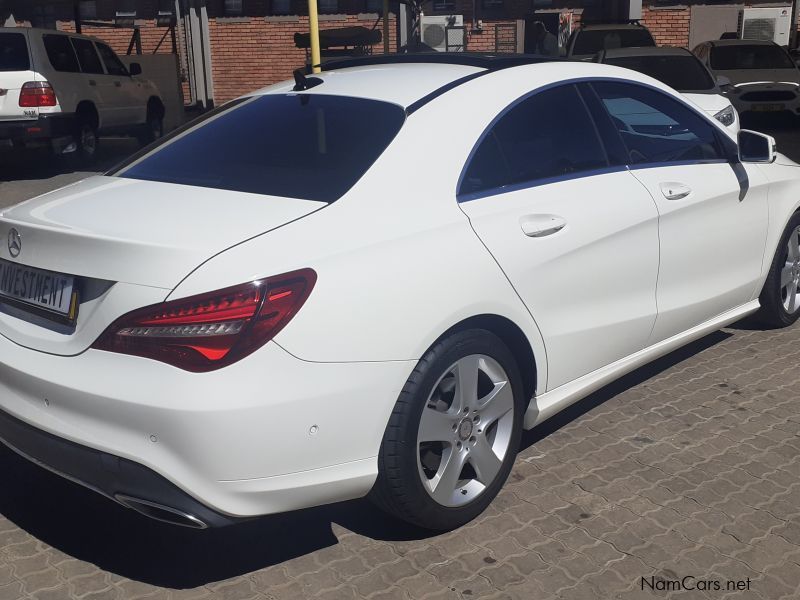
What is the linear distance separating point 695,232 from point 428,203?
1.73 meters

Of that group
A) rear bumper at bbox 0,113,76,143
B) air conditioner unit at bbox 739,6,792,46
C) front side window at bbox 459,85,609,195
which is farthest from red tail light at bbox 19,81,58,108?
air conditioner unit at bbox 739,6,792,46

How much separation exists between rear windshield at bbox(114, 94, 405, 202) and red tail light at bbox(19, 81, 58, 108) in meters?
9.51

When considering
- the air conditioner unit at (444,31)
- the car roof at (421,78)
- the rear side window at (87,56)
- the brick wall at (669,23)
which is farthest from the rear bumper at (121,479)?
the brick wall at (669,23)

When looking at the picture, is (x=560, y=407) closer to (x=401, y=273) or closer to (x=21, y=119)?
(x=401, y=273)

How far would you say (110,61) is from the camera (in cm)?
1556

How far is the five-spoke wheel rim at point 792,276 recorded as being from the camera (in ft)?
17.6

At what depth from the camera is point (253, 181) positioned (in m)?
3.31

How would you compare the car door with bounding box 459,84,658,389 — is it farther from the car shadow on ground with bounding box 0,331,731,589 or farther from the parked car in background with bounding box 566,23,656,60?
the parked car in background with bounding box 566,23,656,60

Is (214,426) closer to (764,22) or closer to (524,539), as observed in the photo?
(524,539)

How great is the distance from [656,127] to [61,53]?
11134 mm

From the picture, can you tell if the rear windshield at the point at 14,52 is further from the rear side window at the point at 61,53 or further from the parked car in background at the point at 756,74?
the parked car in background at the point at 756,74

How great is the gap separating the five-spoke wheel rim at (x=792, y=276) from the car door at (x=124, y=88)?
1230 centimetres

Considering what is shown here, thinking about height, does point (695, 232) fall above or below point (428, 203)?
below

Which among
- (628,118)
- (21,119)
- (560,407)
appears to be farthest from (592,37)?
(560,407)
